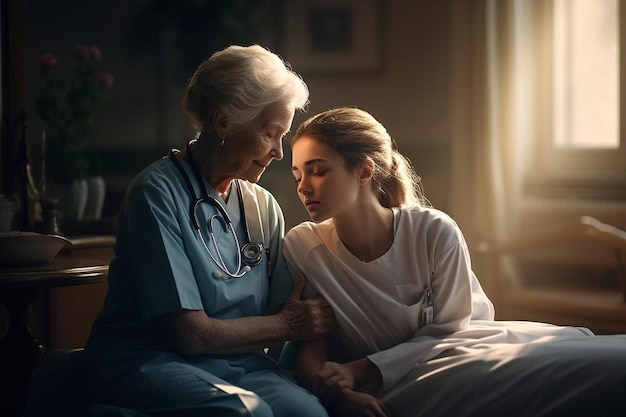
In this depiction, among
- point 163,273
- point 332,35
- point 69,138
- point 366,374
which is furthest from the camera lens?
point 332,35

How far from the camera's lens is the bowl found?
100 inches

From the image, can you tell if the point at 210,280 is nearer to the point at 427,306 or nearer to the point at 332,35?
the point at 427,306

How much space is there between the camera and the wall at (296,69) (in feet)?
15.1

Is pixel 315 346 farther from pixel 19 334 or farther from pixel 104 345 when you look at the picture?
pixel 19 334

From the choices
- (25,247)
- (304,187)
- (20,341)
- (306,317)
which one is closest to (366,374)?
(306,317)

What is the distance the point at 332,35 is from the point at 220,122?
2.87 m

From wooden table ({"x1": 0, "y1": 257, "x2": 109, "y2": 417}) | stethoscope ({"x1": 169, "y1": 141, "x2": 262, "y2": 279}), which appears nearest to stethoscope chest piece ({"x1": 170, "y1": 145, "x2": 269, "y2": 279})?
stethoscope ({"x1": 169, "y1": 141, "x2": 262, "y2": 279})

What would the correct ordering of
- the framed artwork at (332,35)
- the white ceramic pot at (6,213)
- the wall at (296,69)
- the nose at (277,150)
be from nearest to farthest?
the nose at (277,150) → the white ceramic pot at (6,213) → the wall at (296,69) → the framed artwork at (332,35)

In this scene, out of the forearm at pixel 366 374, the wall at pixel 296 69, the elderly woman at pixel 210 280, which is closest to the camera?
the elderly woman at pixel 210 280

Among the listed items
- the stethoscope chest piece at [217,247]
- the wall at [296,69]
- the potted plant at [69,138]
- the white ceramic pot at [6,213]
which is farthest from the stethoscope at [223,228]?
the wall at [296,69]

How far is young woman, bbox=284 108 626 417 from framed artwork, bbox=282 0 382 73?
255 cm

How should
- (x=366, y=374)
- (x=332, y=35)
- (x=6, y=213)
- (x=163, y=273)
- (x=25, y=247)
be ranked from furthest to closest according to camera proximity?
(x=332, y=35)
(x=6, y=213)
(x=25, y=247)
(x=366, y=374)
(x=163, y=273)

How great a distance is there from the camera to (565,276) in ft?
13.9

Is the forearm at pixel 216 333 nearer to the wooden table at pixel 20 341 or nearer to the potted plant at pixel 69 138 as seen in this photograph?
the wooden table at pixel 20 341
